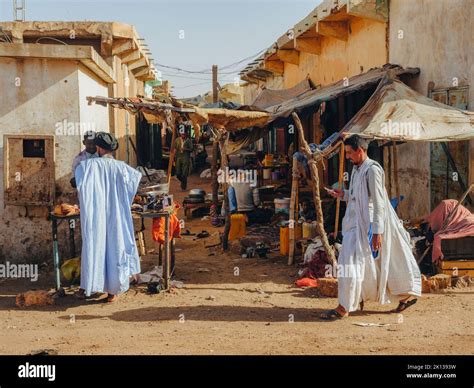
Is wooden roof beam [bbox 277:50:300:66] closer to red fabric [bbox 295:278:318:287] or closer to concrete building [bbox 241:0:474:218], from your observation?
concrete building [bbox 241:0:474:218]

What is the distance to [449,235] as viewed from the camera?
8148mm

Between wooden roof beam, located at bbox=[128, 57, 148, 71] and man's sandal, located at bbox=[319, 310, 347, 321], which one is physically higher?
wooden roof beam, located at bbox=[128, 57, 148, 71]

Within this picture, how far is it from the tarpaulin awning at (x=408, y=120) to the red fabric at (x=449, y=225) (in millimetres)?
938

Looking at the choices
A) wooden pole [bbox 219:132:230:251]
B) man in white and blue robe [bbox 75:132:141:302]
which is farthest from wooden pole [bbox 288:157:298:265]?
man in white and blue robe [bbox 75:132:141:302]

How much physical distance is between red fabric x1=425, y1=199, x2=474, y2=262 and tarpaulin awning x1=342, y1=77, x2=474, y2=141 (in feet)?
3.08

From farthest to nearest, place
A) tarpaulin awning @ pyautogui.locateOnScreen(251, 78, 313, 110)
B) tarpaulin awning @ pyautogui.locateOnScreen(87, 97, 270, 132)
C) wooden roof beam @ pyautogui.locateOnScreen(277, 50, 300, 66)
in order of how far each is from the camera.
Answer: wooden roof beam @ pyautogui.locateOnScreen(277, 50, 300, 66) < tarpaulin awning @ pyautogui.locateOnScreen(251, 78, 313, 110) < tarpaulin awning @ pyautogui.locateOnScreen(87, 97, 270, 132)

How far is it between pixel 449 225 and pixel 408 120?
1.38m

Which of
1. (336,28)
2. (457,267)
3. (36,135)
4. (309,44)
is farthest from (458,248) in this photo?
(309,44)

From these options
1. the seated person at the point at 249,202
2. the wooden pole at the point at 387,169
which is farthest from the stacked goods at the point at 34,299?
the wooden pole at the point at 387,169

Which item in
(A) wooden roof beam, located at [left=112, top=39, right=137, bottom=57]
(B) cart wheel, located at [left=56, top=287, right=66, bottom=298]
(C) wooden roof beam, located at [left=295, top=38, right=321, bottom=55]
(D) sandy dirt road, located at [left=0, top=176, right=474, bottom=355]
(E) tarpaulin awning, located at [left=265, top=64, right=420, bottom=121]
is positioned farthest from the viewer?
(C) wooden roof beam, located at [left=295, top=38, right=321, bottom=55]

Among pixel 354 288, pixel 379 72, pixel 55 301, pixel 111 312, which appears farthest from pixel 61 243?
pixel 379 72

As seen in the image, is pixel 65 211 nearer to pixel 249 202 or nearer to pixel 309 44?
pixel 249 202

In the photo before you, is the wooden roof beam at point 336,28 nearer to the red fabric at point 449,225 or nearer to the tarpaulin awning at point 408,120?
the tarpaulin awning at point 408,120

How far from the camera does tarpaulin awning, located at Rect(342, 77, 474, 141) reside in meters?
8.11
